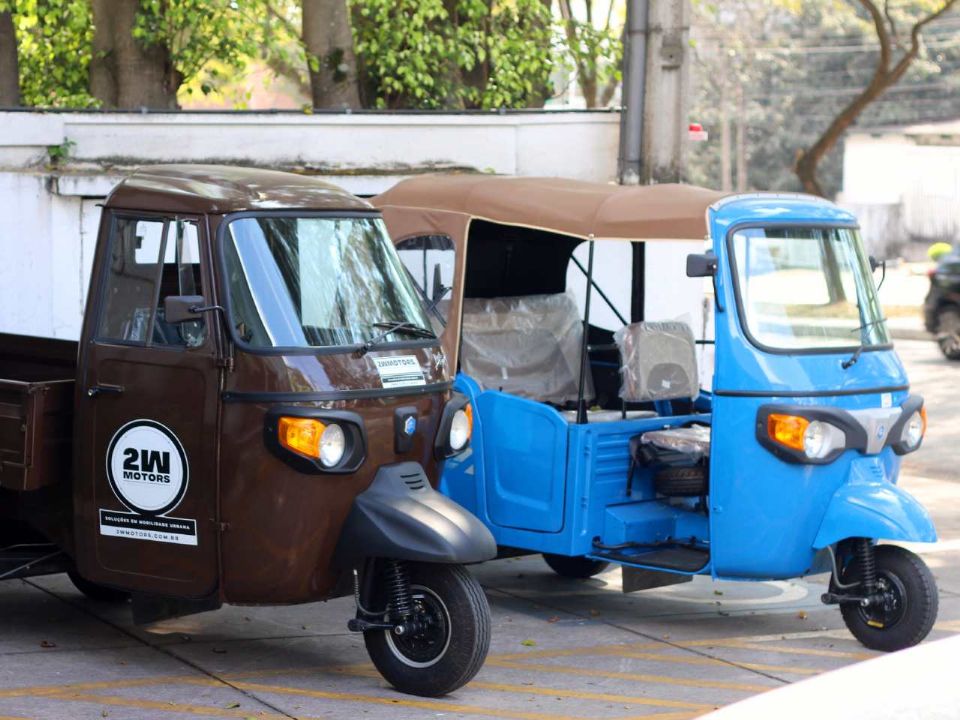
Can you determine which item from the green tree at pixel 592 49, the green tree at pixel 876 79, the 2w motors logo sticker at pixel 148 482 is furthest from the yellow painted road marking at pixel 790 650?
the green tree at pixel 876 79

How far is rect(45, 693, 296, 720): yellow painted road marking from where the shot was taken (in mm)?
6414

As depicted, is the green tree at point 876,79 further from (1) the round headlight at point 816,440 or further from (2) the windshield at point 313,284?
(2) the windshield at point 313,284

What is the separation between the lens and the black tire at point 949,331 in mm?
21297

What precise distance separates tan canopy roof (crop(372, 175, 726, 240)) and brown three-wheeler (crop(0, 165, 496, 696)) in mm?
1254

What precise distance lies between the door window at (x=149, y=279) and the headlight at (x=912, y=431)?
3.51m

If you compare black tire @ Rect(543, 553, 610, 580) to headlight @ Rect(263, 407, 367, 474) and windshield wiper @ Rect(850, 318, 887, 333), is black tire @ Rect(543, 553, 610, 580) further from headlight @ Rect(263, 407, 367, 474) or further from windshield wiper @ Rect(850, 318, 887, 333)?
headlight @ Rect(263, 407, 367, 474)

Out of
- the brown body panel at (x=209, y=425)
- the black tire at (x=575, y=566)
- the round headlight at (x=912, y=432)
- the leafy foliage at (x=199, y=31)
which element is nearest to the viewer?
the brown body panel at (x=209, y=425)

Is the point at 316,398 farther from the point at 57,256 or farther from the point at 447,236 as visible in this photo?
the point at 57,256

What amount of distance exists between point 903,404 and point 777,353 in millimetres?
809

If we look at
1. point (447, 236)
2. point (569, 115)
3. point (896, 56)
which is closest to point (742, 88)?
point (896, 56)

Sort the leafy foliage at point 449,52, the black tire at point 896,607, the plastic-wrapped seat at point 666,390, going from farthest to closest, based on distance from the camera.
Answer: the leafy foliage at point 449,52 → the plastic-wrapped seat at point 666,390 → the black tire at point 896,607

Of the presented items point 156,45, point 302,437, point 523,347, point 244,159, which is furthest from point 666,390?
point 156,45

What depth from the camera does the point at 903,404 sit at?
8008mm

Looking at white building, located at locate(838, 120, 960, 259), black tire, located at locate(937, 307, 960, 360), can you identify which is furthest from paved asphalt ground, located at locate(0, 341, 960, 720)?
white building, located at locate(838, 120, 960, 259)
